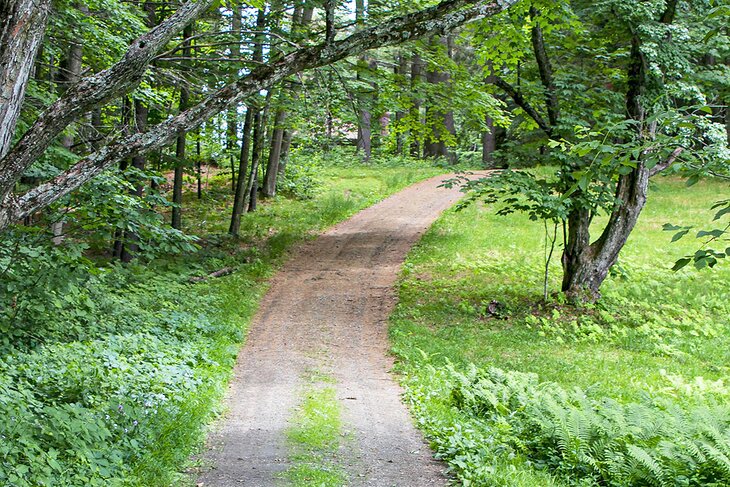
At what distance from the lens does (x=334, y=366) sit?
10977 mm

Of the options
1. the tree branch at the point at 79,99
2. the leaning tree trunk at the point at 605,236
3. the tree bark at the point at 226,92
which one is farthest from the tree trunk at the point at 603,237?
the tree branch at the point at 79,99

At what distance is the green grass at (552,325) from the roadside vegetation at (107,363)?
2.92 meters

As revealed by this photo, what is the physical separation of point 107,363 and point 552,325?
8.94m

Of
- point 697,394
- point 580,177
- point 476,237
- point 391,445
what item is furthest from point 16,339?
point 476,237

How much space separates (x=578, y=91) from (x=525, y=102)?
109cm

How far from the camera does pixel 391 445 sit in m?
7.29

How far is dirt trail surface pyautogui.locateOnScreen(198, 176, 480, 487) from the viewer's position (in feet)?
21.6

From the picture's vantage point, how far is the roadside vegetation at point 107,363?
559cm

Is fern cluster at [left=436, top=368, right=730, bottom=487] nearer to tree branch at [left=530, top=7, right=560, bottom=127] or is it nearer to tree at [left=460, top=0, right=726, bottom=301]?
tree at [left=460, top=0, right=726, bottom=301]

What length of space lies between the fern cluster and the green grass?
412 millimetres

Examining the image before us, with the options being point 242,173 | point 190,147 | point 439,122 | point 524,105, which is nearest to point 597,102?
point 524,105

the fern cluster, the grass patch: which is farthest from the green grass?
the grass patch

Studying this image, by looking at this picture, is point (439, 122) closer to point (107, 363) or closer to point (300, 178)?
point (107, 363)

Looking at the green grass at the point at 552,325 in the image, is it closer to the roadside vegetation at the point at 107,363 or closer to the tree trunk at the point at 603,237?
the tree trunk at the point at 603,237
